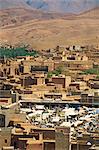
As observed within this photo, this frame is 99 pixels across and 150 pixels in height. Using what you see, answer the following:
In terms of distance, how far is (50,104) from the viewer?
12.9m

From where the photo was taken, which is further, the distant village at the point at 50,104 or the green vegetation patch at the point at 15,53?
the green vegetation patch at the point at 15,53

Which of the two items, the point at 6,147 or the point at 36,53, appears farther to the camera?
the point at 36,53

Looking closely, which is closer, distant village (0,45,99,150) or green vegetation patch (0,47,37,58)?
distant village (0,45,99,150)

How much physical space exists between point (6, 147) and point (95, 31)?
22342 millimetres

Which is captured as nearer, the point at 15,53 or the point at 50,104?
the point at 50,104

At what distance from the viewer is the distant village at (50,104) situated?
8.96m

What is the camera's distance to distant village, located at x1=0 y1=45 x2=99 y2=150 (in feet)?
29.4

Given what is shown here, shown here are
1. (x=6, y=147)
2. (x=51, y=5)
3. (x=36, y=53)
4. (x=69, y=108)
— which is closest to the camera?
(x=6, y=147)

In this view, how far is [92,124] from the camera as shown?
10.7 m

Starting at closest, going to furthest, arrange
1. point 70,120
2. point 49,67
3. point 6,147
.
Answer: point 6,147 < point 70,120 < point 49,67

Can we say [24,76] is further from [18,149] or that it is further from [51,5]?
[51,5]

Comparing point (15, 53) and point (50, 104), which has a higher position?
point (50, 104)

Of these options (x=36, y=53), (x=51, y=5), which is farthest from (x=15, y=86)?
(x=51, y=5)

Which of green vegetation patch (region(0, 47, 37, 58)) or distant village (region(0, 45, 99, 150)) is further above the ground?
distant village (region(0, 45, 99, 150))
